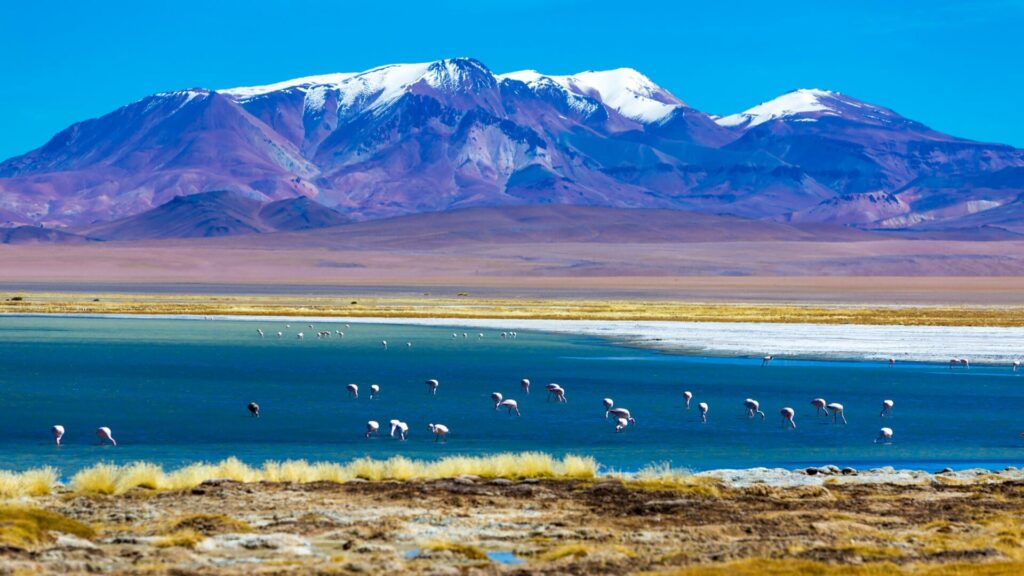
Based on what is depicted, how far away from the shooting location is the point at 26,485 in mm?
16172

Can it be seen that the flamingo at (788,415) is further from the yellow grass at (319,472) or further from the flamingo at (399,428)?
the yellow grass at (319,472)

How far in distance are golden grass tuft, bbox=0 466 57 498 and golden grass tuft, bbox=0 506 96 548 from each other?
1.41 meters

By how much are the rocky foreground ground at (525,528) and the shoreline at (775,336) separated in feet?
86.6

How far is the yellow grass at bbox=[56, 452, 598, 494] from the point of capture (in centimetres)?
1680

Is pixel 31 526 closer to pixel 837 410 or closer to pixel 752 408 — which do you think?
pixel 752 408

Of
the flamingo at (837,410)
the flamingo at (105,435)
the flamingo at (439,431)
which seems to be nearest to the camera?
the flamingo at (105,435)

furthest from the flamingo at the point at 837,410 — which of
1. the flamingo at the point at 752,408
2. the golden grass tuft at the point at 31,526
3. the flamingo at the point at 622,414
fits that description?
the golden grass tuft at the point at 31,526

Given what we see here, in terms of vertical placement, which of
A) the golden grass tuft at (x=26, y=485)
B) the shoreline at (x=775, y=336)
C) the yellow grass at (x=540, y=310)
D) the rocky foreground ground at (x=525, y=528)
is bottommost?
the rocky foreground ground at (x=525, y=528)

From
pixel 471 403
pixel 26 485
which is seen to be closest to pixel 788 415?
pixel 471 403

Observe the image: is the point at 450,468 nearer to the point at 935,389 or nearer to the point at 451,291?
the point at 935,389

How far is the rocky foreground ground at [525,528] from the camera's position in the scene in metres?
13.0

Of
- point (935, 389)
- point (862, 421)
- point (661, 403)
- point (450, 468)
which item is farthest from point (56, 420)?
point (935, 389)


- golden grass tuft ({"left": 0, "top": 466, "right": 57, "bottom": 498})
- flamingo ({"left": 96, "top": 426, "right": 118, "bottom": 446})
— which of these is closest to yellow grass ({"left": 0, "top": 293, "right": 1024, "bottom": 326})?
flamingo ({"left": 96, "top": 426, "right": 118, "bottom": 446})

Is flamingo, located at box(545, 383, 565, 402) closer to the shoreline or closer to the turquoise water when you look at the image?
the turquoise water
